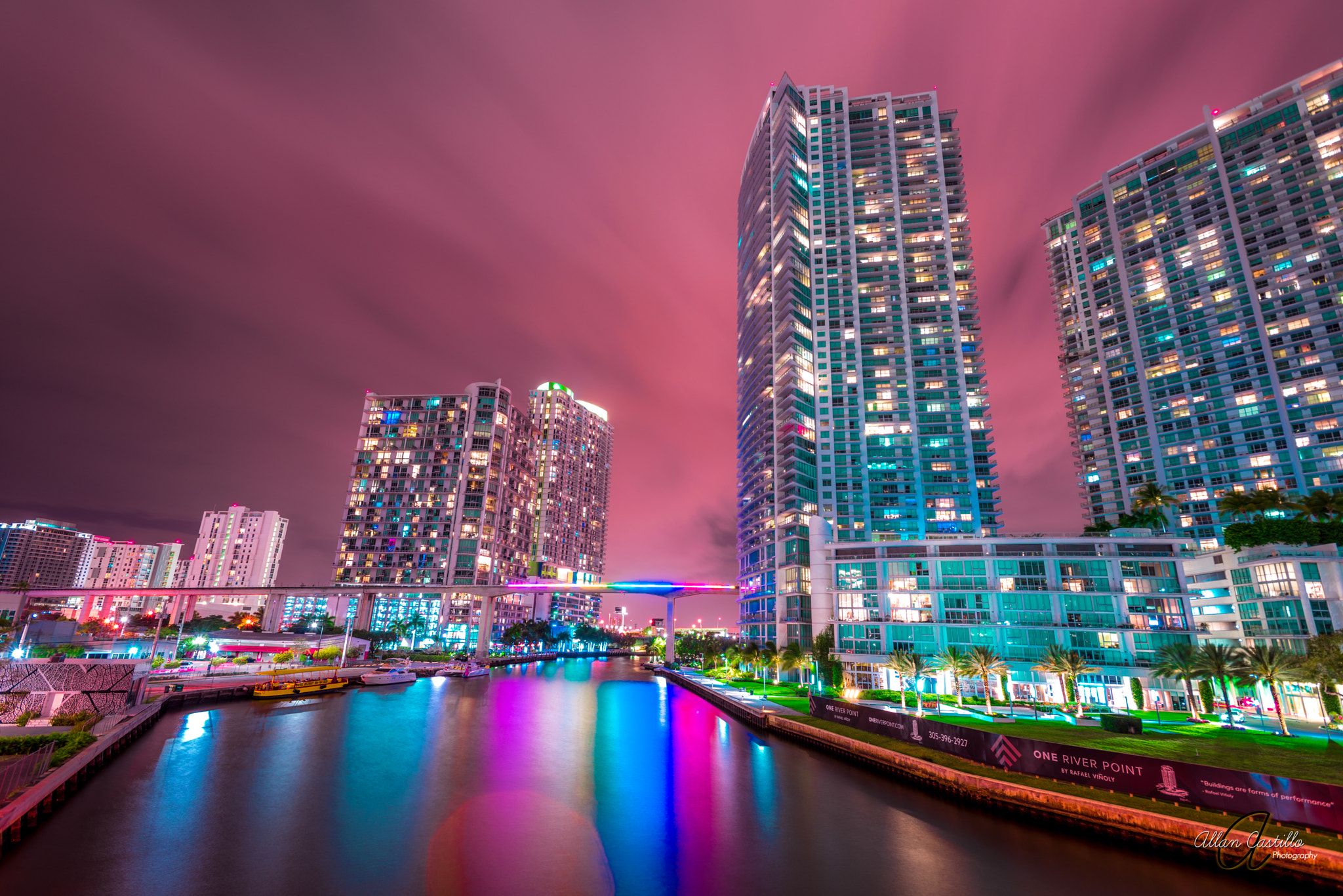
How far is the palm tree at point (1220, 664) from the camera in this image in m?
59.1

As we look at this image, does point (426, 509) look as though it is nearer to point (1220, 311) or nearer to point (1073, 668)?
point (1073, 668)

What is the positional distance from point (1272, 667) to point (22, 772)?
315 feet

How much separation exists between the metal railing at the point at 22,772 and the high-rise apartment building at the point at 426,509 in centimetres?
14625

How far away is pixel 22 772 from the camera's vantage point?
31.8 m

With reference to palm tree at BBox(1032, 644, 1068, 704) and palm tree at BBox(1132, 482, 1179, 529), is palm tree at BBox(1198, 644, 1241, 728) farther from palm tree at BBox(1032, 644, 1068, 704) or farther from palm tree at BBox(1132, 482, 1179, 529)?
palm tree at BBox(1132, 482, 1179, 529)

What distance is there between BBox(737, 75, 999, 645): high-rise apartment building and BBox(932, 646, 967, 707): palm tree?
39792 mm

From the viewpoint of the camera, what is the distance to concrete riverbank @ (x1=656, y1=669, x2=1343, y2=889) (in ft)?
84.1

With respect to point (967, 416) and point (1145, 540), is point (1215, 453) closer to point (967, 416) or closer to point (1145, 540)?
point (967, 416)

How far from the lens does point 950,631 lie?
3425 inches

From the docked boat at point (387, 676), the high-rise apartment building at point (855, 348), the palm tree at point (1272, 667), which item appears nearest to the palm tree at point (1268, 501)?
the high-rise apartment building at point (855, 348)

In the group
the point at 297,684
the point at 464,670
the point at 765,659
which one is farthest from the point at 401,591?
the point at 765,659

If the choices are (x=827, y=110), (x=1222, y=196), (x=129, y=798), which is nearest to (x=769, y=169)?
(x=827, y=110)

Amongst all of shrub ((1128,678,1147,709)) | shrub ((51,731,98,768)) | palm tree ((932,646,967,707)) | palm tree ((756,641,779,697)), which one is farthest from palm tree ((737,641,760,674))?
shrub ((51,731,98,768))

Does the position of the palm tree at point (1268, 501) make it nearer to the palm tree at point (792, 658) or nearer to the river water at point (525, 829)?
the palm tree at point (792, 658)
